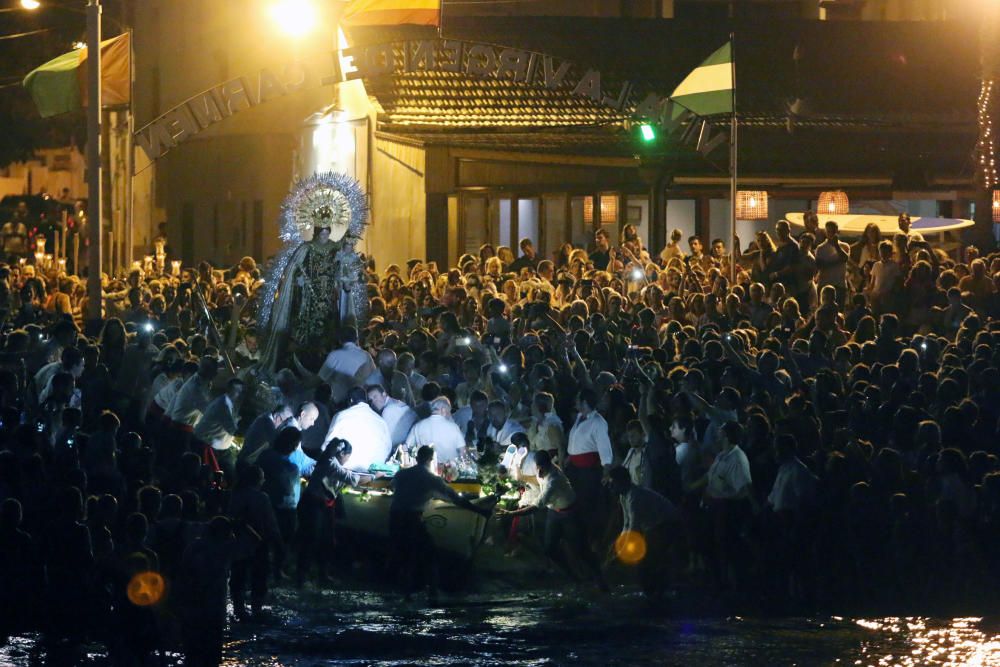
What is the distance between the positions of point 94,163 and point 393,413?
7.04 metres

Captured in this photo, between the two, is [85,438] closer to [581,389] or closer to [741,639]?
[581,389]

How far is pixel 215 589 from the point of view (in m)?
10.4

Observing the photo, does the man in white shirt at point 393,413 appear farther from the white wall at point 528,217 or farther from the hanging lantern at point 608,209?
the white wall at point 528,217

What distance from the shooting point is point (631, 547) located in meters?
13.4

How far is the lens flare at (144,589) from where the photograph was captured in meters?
10.1

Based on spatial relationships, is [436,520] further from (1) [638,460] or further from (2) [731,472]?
(2) [731,472]

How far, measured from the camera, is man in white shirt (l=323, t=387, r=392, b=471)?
14297 mm

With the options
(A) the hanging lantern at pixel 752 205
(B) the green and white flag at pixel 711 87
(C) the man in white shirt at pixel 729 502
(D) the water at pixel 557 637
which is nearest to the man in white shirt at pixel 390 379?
(D) the water at pixel 557 637

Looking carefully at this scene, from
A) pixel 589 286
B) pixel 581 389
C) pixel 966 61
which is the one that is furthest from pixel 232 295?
pixel 966 61

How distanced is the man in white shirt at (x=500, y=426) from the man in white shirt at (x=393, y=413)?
0.66 metres

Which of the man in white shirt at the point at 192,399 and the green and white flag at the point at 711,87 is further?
the green and white flag at the point at 711,87

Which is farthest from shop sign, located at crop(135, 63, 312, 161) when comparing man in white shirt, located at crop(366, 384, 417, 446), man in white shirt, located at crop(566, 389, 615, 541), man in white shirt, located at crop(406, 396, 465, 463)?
man in white shirt, located at crop(566, 389, 615, 541)

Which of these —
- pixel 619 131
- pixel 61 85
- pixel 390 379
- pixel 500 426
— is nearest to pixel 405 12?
pixel 619 131

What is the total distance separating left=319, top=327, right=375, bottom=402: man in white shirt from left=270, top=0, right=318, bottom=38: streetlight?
15.3m
